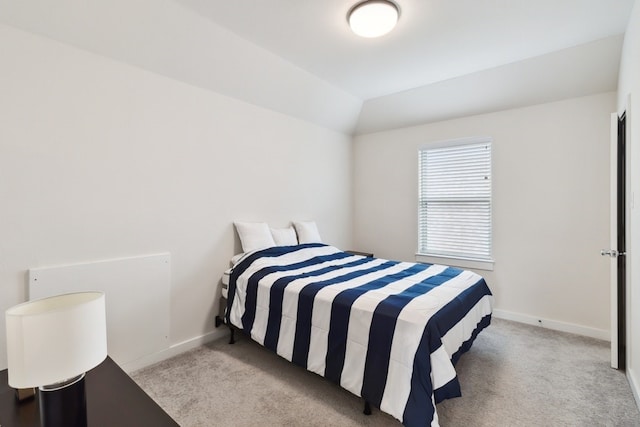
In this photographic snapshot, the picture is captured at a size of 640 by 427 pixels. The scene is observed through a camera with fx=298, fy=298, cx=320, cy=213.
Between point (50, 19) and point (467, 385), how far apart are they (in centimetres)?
373

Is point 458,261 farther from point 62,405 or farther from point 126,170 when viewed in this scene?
point 62,405

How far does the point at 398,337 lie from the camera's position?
1.69 meters

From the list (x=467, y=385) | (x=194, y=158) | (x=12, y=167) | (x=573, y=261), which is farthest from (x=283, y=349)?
(x=573, y=261)

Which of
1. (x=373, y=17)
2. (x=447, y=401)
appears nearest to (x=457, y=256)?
(x=447, y=401)

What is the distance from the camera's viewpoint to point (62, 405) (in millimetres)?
902

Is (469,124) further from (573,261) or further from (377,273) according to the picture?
(377,273)

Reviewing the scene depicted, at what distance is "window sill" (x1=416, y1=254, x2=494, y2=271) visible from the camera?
3.58 metres

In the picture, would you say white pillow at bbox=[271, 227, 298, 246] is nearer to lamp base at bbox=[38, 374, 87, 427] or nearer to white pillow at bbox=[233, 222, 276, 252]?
white pillow at bbox=[233, 222, 276, 252]

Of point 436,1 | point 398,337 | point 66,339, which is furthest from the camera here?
point 436,1

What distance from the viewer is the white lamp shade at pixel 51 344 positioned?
807mm

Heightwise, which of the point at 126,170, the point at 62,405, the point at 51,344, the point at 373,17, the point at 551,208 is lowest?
the point at 62,405

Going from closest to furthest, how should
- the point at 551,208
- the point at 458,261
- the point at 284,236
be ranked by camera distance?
the point at 551,208, the point at 284,236, the point at 458,261

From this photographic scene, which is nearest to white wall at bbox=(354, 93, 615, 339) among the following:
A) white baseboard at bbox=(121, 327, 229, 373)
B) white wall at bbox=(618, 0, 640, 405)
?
white wall at bbox=(618, 0, 640, 405)

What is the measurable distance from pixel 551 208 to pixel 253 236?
3.17 m
